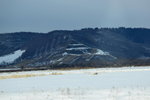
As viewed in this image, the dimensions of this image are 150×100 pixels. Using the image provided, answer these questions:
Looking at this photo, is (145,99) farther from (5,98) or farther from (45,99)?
(5,98)

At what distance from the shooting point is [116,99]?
84.5 feet

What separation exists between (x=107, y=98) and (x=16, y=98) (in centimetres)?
821

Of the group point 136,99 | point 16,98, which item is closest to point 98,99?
point 136,99

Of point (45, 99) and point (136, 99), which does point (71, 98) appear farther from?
point (136, 99)

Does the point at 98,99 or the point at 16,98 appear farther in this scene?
the point at 16,98

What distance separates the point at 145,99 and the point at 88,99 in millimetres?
4571

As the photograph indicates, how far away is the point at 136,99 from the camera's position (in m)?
25.2

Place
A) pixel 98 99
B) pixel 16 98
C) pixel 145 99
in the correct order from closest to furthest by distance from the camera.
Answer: pixel 145 99 < pixel 98 99 < pixel 16 98

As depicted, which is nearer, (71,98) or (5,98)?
(71,98)

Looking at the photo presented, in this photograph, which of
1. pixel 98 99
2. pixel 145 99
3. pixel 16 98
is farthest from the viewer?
pixel 16 98

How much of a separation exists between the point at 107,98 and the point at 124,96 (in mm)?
1668

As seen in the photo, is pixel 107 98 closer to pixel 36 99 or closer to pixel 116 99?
pixel 116 99

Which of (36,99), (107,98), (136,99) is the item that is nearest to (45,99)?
(36,99)

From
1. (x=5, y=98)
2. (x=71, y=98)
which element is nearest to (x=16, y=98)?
(x=5, y=98)
